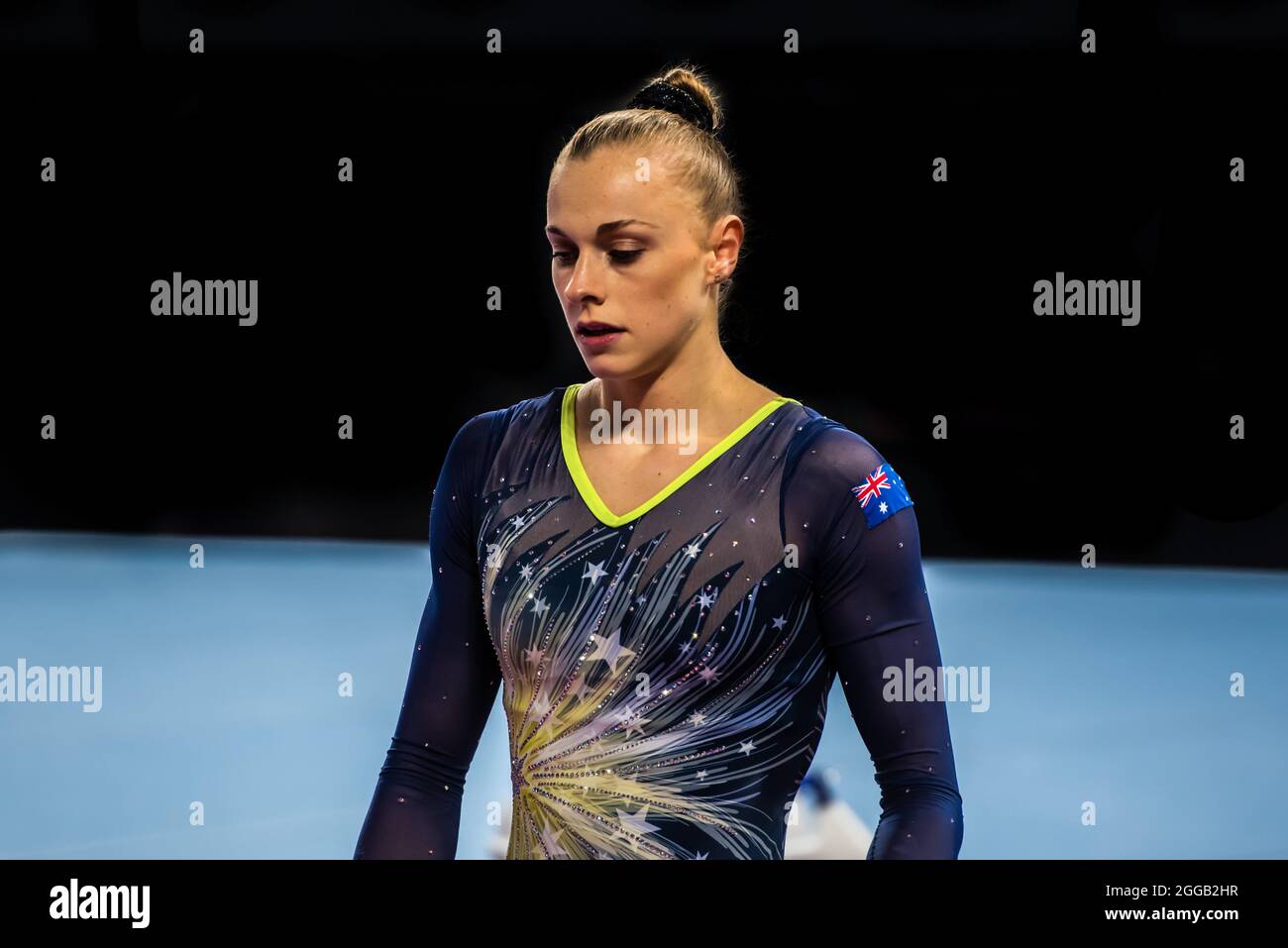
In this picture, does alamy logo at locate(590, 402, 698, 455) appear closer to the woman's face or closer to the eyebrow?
the woman's face

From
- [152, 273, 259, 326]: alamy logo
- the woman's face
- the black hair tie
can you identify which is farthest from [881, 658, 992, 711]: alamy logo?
[152, 273, 259, 326]: alamy logo

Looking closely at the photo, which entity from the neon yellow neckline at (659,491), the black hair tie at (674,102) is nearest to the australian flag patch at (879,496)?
the neon yellow neckline at (659,491)

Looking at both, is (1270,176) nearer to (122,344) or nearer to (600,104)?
(600,104)

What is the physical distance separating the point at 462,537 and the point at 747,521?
1.62ft

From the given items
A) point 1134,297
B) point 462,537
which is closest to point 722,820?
point 462,537

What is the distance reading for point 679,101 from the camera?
2379 mm

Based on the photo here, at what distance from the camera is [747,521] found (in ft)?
7.45

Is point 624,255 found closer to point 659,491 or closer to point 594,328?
point 594,328

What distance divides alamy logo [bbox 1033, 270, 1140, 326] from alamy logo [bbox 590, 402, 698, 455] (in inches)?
212

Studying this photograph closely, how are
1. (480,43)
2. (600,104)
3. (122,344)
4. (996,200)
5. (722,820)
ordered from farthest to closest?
(122,344), (996,200), (480,43), (600,104), (722,820)

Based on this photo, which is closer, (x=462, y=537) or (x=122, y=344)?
(x=462, y=537)

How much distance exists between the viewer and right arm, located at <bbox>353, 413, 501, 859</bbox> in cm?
232

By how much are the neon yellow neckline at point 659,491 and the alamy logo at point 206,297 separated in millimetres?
5924

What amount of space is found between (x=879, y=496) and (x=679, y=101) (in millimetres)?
737
